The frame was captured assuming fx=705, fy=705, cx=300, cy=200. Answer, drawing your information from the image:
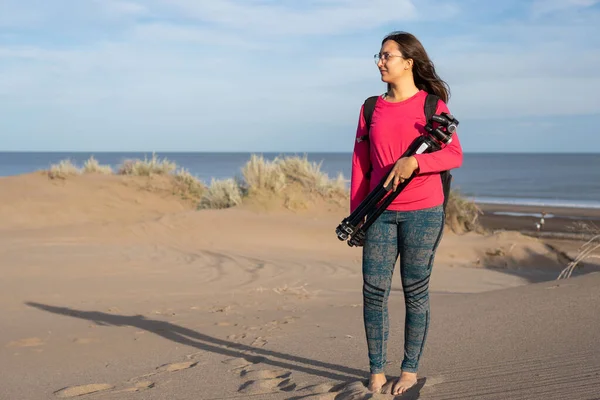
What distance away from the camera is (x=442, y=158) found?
3.88m

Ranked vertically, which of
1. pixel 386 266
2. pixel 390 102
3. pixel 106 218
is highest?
pixel 390 102

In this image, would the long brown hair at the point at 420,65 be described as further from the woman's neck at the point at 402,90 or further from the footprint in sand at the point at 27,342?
the footprint in sand at the point at 27,342

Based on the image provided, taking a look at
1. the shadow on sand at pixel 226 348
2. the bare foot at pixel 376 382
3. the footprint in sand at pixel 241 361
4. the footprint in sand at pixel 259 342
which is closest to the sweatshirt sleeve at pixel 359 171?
the bare foot at pixel 376 382

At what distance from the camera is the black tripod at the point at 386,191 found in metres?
3.86

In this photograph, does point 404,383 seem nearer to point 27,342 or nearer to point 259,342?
point 259,342

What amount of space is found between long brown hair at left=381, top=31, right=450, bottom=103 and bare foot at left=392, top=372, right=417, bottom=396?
5.30 ft

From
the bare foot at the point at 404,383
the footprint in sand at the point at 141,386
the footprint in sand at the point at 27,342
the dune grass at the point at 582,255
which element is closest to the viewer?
the bare foot at the point at 404,383

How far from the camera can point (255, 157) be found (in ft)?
56.4

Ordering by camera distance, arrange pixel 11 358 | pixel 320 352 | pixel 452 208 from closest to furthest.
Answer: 1. pixel 320 352
2. pixel 11 358
3. pixel 452 208

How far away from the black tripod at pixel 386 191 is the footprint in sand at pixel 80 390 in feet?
6.84

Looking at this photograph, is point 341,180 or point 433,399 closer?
point 433,399

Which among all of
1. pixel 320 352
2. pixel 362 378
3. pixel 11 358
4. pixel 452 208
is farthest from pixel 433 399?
pixel 452 208

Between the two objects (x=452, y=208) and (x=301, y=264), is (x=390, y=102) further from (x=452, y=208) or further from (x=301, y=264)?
(x=452, y=208)

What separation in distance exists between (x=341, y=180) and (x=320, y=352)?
11793mm
